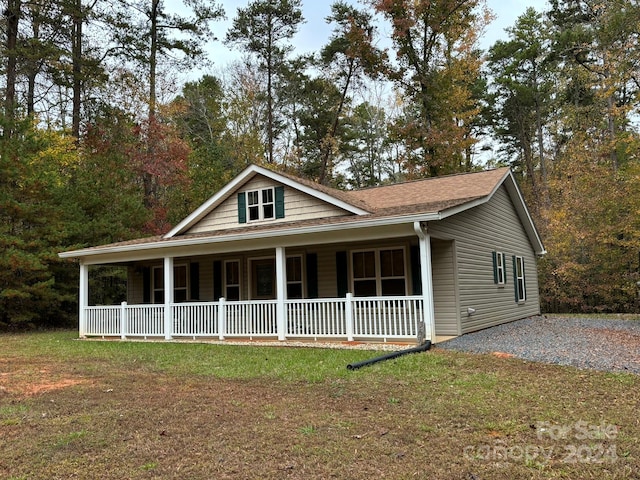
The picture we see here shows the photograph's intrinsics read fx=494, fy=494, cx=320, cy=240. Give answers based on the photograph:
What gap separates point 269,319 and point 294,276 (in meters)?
2.27

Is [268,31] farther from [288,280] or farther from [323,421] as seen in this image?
[323,421]

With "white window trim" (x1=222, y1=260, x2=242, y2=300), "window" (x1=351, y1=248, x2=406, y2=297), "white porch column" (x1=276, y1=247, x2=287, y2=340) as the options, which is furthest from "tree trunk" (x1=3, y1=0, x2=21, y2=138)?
"window" (x1=351, y1=248, x2=406, y2=297)

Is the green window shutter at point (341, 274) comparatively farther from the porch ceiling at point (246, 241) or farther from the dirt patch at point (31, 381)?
the dirt patch at point (31, 381)

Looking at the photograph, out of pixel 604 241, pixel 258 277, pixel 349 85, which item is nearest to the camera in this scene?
pixel 258 277

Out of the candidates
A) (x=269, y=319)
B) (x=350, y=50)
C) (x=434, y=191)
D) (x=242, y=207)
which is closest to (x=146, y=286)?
(x=242, y=207)

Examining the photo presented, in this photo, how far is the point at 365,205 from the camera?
11602mm

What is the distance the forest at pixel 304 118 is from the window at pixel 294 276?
7557 mm

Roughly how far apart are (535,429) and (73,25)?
79.5ft

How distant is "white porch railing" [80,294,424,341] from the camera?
9.79 m

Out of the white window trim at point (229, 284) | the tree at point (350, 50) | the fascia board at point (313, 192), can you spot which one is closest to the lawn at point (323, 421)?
the fascia board at point (313, 192)

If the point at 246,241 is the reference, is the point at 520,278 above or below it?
below

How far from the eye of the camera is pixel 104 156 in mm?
20062

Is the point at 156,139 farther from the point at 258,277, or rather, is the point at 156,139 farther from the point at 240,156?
the point at 258,277

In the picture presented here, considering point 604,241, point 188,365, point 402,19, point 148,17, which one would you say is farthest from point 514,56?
point 188,365
